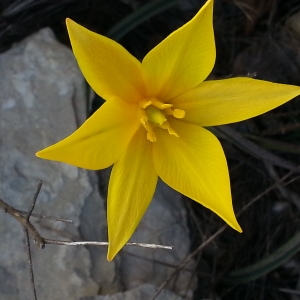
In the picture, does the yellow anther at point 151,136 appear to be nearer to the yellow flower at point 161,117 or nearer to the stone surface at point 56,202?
the yellow flower at point 161,117

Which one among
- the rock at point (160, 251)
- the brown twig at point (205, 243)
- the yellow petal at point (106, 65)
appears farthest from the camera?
the rock at point (160, 251)

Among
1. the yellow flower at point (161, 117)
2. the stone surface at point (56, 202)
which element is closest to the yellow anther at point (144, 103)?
the yellow flower at point (161, 117)

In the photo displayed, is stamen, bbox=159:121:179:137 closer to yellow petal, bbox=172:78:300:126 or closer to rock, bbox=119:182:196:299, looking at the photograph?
yellow petal, bbox=172:78:300:126

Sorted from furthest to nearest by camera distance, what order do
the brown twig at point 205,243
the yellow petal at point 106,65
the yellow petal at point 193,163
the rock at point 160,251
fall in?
the rock at point 160,251 → the brown twig at point 205,243 → the yellow petal at point 193,163 → the yellow petal at point 106,65

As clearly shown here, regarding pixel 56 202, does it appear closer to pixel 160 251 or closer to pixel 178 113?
pixel 160 251

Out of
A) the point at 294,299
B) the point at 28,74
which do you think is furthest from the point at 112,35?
the point at 294,299

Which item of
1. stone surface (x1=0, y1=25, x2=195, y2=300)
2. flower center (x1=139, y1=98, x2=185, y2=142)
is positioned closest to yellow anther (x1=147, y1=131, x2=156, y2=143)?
flower center (x1=139, y1=98, x2=185, y2=142)
